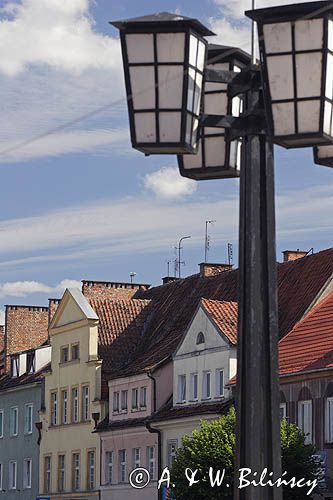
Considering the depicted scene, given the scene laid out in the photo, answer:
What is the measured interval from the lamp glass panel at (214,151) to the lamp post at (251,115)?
0.04 feet

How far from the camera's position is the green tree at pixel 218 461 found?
36156mm

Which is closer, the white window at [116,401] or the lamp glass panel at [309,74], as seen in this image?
the lamp glass panel at [309,74]

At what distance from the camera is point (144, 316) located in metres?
60.4

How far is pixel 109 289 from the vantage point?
65.2 meters

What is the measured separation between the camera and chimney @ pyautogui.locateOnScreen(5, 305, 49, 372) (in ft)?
232

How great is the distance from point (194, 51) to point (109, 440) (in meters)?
47.0

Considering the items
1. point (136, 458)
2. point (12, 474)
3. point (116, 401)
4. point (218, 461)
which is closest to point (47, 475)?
point (12, 474)

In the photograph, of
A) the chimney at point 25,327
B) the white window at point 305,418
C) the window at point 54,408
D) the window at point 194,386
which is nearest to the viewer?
the white window at point 305,418

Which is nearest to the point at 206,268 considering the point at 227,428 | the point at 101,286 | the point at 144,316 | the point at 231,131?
the point at 144,316

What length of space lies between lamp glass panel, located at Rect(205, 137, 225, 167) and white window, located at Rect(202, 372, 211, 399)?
3732cm

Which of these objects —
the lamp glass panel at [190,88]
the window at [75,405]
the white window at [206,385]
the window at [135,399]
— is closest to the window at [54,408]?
the window at [75,405]

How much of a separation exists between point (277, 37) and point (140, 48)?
2.65ft

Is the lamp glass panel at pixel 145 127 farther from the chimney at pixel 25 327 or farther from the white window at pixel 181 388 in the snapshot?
the chimney at pixel 25 327

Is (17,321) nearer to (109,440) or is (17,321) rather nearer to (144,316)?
(144,316)
